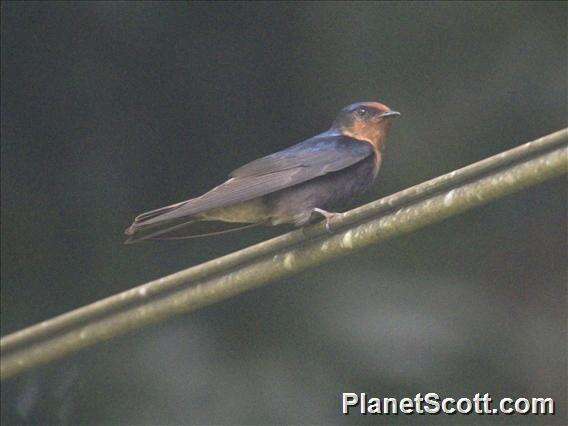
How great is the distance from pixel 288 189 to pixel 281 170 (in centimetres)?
3

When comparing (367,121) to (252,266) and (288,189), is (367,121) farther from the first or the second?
(252,266)

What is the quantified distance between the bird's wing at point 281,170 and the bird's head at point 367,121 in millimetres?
43

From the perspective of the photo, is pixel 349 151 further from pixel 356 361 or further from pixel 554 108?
pixel 554 108

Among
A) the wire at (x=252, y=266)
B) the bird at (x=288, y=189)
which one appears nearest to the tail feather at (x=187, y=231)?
the bird at (x=288, y=189)

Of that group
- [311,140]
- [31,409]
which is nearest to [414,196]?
[311,140]

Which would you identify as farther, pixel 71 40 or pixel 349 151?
pixel 71 40

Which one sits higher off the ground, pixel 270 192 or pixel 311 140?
pixel 311 140

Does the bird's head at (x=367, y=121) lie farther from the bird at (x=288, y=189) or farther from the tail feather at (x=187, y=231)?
the tail feather at (x=187, y=231)

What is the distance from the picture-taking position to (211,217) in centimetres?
165

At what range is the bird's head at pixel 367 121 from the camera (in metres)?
1.87

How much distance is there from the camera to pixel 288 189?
171cm

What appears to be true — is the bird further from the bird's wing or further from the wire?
the wire

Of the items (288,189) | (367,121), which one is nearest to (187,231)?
(288,189)

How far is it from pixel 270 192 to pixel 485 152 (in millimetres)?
605
